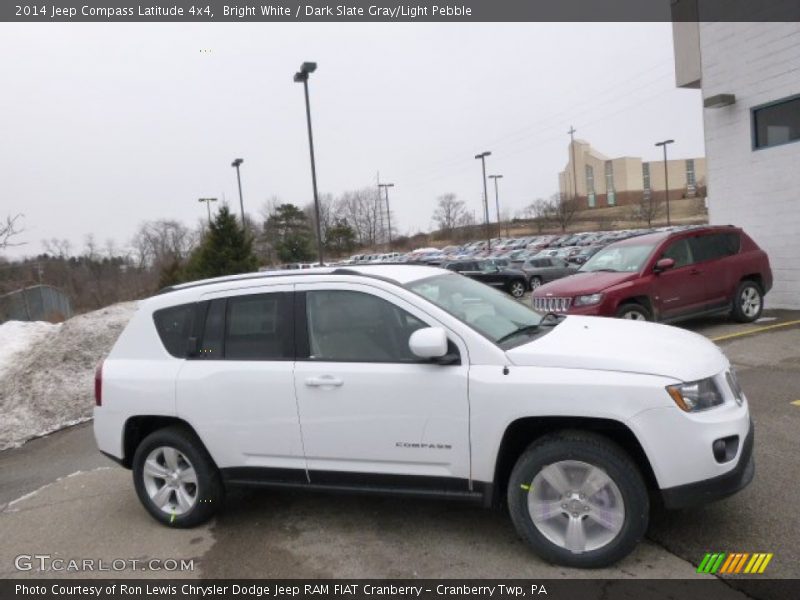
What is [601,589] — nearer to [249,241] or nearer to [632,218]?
[249,241]

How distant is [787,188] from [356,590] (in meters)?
11.8

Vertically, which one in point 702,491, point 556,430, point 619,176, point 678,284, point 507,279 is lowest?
point 507,279

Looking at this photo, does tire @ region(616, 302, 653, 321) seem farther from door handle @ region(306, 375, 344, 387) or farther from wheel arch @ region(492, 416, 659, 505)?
door handle @ region(306, 375, 344, 387)

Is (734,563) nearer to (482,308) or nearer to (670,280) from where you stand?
(482,308)

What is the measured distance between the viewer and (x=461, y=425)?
3451 mm

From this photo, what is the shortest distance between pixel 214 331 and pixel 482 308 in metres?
1.83

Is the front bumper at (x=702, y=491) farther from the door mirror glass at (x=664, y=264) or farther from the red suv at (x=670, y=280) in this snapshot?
the door mirror glass at (x=664, y=264)

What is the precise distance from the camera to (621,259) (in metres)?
10.0

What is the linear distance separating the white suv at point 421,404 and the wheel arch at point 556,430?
1 cm

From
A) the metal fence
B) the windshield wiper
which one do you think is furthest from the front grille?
the metal fence

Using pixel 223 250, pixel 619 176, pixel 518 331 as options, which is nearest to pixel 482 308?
pixel 518 331

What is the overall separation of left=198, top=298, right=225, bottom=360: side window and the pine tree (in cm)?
2393

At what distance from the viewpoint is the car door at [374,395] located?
11.5ft

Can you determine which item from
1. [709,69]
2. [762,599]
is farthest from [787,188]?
[762,599]
